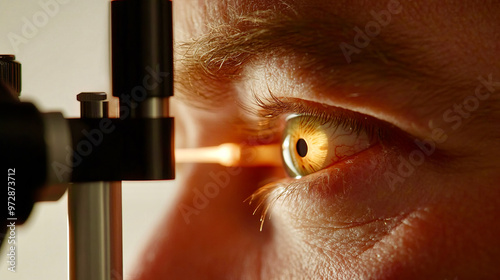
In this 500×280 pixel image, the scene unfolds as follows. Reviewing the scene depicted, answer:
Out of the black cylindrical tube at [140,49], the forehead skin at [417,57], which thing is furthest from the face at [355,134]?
the black cylindrical tube at [140,49]

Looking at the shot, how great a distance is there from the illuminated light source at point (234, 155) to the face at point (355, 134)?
0.10 ft

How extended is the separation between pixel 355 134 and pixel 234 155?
27 cm

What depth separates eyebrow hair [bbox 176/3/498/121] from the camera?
1.41ft

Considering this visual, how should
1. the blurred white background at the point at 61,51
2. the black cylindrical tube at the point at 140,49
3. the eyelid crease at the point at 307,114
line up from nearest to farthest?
1. the black cylindrical tube at the point at 140,49
2. the eyelid crease at the point at 307,114
3. the blurred white background at the point at 61,51

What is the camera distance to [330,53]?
0.47 m

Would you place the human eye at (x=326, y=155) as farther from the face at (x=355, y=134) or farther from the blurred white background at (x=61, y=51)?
the blurred white background at (x=61, y=51)

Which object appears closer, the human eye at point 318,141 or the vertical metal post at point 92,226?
the vertical metal post at point 92,226

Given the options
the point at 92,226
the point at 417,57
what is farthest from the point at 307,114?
the point at 92,226

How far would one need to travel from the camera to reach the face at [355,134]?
0.42 meters

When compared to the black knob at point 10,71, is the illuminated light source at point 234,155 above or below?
below

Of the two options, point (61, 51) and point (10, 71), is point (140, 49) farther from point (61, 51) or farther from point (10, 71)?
point (61, 51)

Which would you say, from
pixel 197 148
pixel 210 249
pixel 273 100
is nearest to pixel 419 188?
pixel 273 100

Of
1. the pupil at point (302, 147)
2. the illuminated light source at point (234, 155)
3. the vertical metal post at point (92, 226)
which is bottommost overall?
the vertical metal post at point (92, 226)

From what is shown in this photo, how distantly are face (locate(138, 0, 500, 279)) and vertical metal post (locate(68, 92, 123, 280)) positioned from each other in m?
0.19
